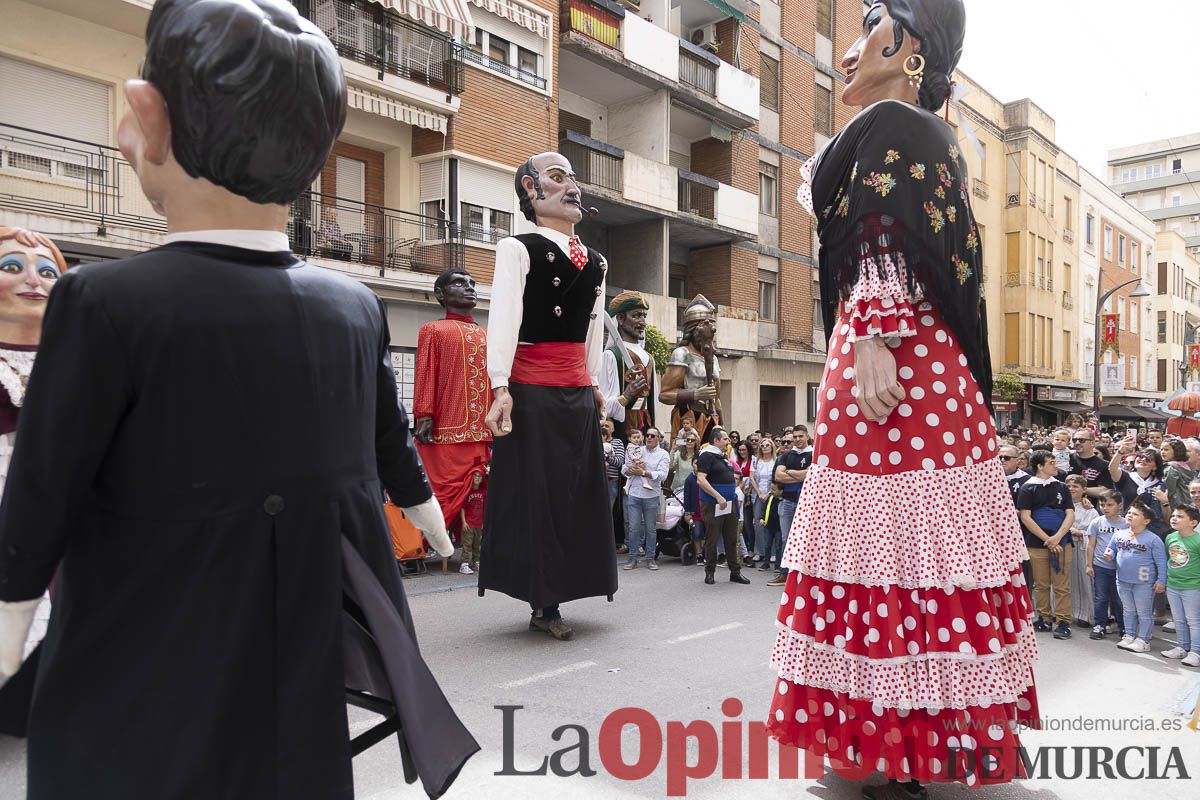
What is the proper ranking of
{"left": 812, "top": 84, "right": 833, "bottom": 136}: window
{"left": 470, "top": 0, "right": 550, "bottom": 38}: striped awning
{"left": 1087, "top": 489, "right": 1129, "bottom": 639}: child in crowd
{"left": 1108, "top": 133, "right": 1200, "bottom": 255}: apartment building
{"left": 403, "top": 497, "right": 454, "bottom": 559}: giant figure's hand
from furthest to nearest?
{"left": 1108, "top": 133, "right": 1200, "bottom": 255}: apartment building, {"left": 812, "top": 84, "right": 833, "bottom": 136}: window, {"left": 470, "top": 0, "right": 550, "bottom": 38}: striped awning, {"left": 1087, "top": 489, "right": 1129, "bottom": 639}: child in crowd, {"left": 403, "top": 497, "right": 454, "bottom": 559}: giant figure's hand

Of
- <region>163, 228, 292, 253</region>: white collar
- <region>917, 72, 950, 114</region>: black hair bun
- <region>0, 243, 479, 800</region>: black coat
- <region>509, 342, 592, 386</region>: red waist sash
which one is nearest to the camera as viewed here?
<region>0, 243, 479, 800</region>: black coat

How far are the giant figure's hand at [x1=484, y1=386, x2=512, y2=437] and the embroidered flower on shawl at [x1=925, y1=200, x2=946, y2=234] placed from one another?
2.33 metres

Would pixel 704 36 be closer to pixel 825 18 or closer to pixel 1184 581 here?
pixel 825 18

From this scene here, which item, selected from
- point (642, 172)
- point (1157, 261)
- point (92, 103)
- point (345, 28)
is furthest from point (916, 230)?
point (1157, 261)

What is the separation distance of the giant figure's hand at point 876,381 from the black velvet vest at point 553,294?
215cm

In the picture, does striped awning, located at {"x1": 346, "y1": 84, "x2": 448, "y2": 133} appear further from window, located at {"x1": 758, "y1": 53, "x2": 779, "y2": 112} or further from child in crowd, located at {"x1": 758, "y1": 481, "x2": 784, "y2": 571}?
window, located at {"x1": 758, "y1": 53, "x2": 779, "y2": 112}

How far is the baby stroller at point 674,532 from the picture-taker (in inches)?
328

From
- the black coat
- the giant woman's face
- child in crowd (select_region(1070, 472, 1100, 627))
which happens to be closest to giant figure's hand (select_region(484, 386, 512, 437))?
the giant woman's face

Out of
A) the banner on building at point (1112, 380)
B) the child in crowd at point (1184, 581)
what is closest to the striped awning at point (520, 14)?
the child in crowd at point (1184, 581)

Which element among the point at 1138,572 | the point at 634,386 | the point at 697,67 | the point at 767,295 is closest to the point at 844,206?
the point at 1138,572

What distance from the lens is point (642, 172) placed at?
65.4 ft

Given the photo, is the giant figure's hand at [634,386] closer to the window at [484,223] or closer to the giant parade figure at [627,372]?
the giant parade figure at [627,372]

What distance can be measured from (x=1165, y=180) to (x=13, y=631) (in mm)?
84623

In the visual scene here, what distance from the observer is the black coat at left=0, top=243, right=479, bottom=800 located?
59.2 inches
